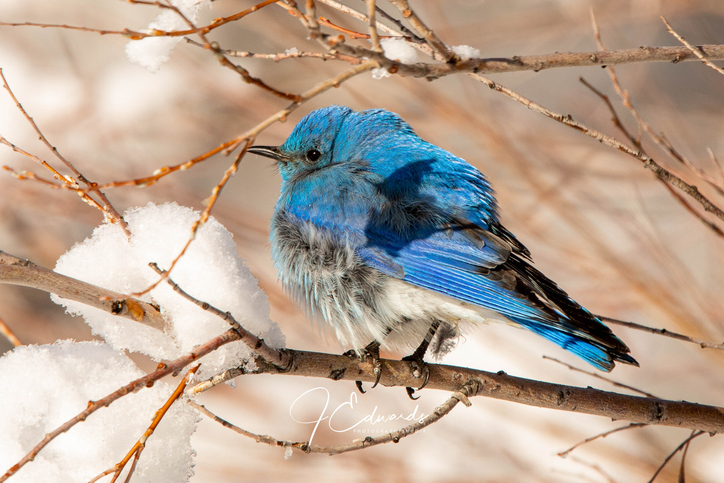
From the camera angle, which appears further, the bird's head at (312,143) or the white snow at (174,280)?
the bird's head at (312,143)

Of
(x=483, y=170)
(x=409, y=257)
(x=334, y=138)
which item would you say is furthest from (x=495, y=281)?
(x=483, y=170)

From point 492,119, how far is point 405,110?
620 millimetres

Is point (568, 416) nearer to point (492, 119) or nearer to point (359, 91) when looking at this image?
point (492, 119)

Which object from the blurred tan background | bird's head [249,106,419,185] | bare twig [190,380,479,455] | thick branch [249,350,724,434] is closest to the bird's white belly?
thick branch [249,350,724,434]

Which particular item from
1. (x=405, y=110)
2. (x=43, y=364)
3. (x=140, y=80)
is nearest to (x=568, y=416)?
(x=405, y=110)

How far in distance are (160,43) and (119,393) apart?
35.1 inches

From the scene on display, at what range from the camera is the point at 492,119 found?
4.11 m

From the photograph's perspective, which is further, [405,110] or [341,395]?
[341,395]

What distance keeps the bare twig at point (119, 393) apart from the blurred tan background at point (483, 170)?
2.81 m

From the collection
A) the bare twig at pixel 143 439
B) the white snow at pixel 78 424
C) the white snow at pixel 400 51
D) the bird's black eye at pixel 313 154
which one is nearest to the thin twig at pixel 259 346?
the bare twig at pixel 143 439

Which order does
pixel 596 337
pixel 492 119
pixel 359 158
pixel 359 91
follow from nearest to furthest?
pixel 596 337, pixel 359 158, pixel 492 119, pixel 359 91

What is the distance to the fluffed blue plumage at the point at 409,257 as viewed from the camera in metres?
2.26

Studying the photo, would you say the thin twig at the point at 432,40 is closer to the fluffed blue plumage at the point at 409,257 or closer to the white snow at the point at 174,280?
the white snow at the point at 174,280

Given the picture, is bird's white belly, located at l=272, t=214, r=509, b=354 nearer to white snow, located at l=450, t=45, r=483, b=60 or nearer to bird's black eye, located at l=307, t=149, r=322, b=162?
bird's black eye, located at l=307, t=149, r=322, b=162
